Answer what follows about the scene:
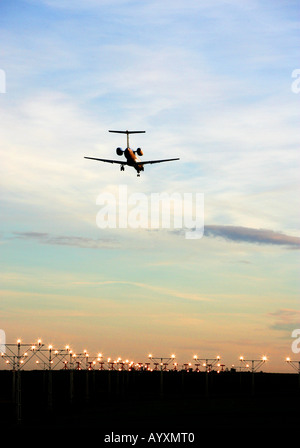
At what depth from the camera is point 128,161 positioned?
340 ft

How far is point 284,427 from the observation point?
79.7 meters

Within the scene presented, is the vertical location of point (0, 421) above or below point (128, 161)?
below
